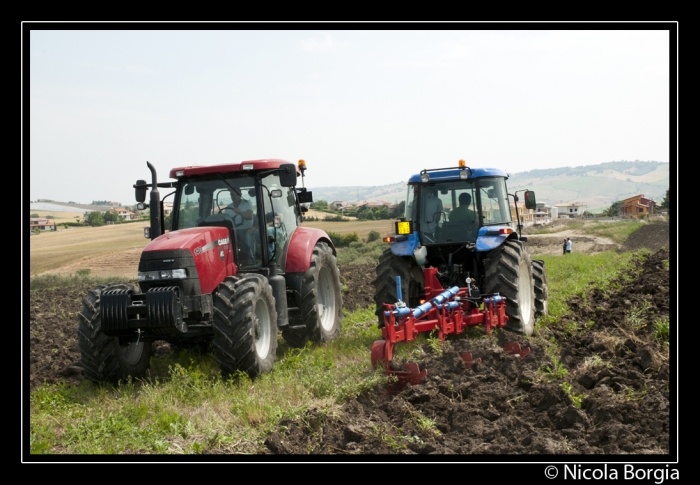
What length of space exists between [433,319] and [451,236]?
177 cm

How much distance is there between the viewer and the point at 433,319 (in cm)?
774

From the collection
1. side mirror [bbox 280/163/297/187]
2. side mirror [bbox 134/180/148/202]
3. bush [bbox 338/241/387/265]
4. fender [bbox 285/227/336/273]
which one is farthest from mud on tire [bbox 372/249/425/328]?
bush [bbox 338/241/387/265]

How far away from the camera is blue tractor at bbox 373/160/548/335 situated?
29.1 feet

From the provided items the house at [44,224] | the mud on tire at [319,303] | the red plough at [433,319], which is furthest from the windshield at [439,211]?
the house at [44,224]

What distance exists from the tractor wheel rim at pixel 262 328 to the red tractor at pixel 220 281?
0.01 meters

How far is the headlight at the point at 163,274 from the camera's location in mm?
6719

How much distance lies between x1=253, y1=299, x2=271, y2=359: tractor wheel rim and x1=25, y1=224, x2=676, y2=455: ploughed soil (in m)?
1.53

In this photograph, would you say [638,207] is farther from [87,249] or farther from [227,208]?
[227,208]

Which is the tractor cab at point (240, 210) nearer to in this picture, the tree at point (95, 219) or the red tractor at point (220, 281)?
the red tractor at point (220, 281)

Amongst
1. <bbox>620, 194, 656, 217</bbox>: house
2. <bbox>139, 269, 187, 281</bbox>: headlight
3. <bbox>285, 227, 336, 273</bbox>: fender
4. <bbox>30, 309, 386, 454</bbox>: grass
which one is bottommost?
<bbox>30, 309, 386, 454</bbox>: grass

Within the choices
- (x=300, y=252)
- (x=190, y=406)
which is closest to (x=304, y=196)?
(x=300, y=252)

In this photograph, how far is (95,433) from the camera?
18.1 ft

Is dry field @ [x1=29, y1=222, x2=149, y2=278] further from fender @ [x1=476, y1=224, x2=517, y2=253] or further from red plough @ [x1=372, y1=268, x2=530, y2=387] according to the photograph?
red plough @ [x1=372, y1=268, x2=530, y2=387]
